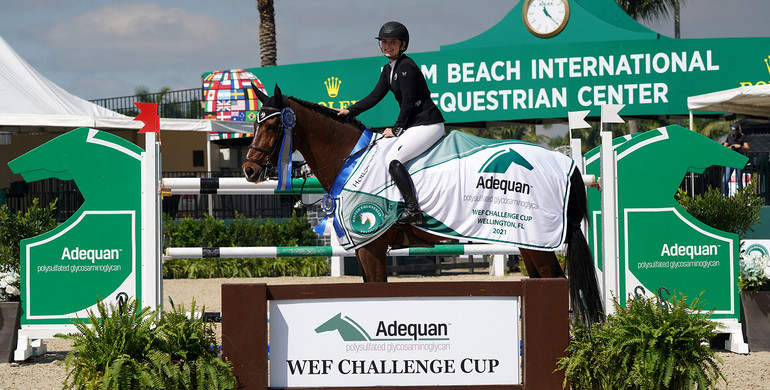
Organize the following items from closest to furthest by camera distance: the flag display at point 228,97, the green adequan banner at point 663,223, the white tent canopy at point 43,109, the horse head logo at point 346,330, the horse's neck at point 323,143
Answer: the horse head logo at point 346,330 → the horse's neck at point 323,143 → the green adequan banner at point 663,223 → the white tent canopy at point 43,109 → the flag display at point 228,97

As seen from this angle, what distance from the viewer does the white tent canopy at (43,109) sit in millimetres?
16547

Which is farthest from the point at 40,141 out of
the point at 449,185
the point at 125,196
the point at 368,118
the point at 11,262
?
the point at 449,185

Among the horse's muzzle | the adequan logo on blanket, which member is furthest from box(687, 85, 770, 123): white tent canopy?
the horse's muzzle

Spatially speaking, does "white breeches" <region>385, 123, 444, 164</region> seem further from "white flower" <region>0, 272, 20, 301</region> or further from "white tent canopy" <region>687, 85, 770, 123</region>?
"white tent canopy" <region>687, 85, 770, 123</region>

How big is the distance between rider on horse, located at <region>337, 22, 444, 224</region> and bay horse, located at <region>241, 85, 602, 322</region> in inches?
6.7

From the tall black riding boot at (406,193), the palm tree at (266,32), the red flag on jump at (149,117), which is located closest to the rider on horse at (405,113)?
the tall black riding boot at (406,193)

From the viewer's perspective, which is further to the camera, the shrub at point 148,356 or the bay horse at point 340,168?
the bay horse at point 340,168

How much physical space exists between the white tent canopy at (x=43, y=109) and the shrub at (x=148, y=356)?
1203 centimetres

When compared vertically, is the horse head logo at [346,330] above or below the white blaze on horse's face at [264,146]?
below

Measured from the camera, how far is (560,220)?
17.8ft

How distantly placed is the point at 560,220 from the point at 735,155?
5.21 ft

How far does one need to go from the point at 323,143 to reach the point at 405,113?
0.59 metres

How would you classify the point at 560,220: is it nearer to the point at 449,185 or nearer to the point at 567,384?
the point at 449,185

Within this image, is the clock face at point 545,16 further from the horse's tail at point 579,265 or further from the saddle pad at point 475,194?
the saddle pad at point 475,194
